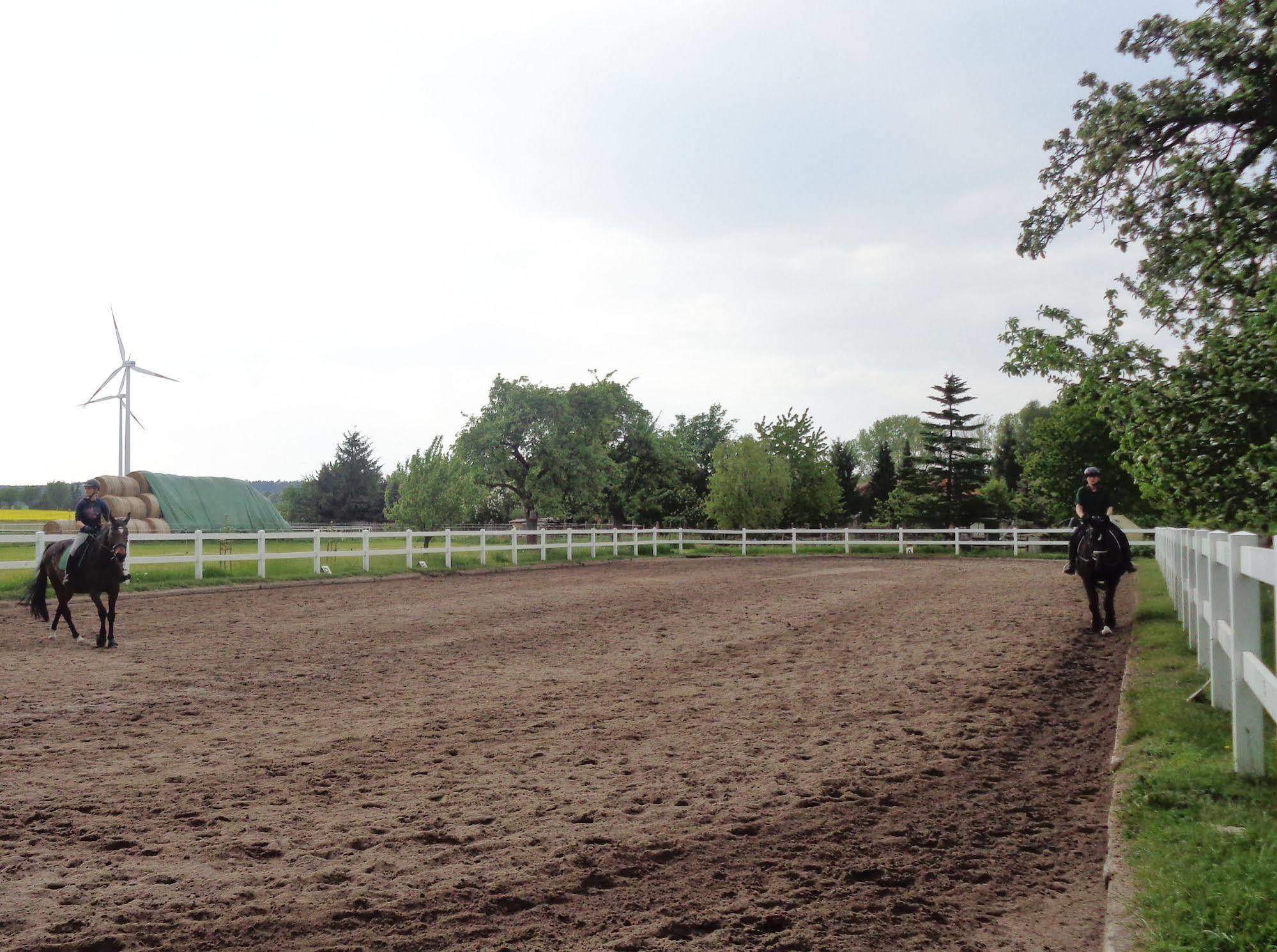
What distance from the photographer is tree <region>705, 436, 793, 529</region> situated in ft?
165

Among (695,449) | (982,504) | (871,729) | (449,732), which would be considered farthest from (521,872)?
(695,449)

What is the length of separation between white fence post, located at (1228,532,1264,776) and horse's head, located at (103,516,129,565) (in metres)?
11.3

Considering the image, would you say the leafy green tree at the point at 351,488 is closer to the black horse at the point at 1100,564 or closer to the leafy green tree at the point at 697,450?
the leafy green tree at the point at 697,450

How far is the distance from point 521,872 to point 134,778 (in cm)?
283

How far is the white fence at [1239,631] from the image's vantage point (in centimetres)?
437

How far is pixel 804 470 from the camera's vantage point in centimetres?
5834

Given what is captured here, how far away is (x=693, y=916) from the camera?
12.0 feet

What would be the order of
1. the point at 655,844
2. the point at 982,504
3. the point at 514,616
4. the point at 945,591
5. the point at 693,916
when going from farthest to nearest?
the point at 982,504, the point at 945,591, the point at 514,616, the point at 655,844, the point at 693,916

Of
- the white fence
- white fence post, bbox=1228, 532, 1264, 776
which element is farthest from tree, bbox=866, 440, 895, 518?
white fence post, bbox=1228, 532, 1264, 776

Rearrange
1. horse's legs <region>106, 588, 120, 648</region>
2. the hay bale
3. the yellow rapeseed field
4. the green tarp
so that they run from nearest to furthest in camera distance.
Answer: horse's legs <region>106, 588, 120, 648</region>
the hay bale
the green tarp
the yellow rapeseed field

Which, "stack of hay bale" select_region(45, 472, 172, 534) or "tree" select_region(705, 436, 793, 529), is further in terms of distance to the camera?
"tree" select_region(705, 436, 793, 529)

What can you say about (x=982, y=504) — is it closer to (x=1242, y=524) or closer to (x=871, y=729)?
(x=1242, y=524)

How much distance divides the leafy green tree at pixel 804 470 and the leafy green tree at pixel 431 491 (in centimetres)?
2041

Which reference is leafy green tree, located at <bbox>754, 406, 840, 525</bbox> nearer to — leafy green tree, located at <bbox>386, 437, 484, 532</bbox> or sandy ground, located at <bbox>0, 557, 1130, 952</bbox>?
leafy green tree, located at <bbox>386, 437, 484, 532</bbox>
